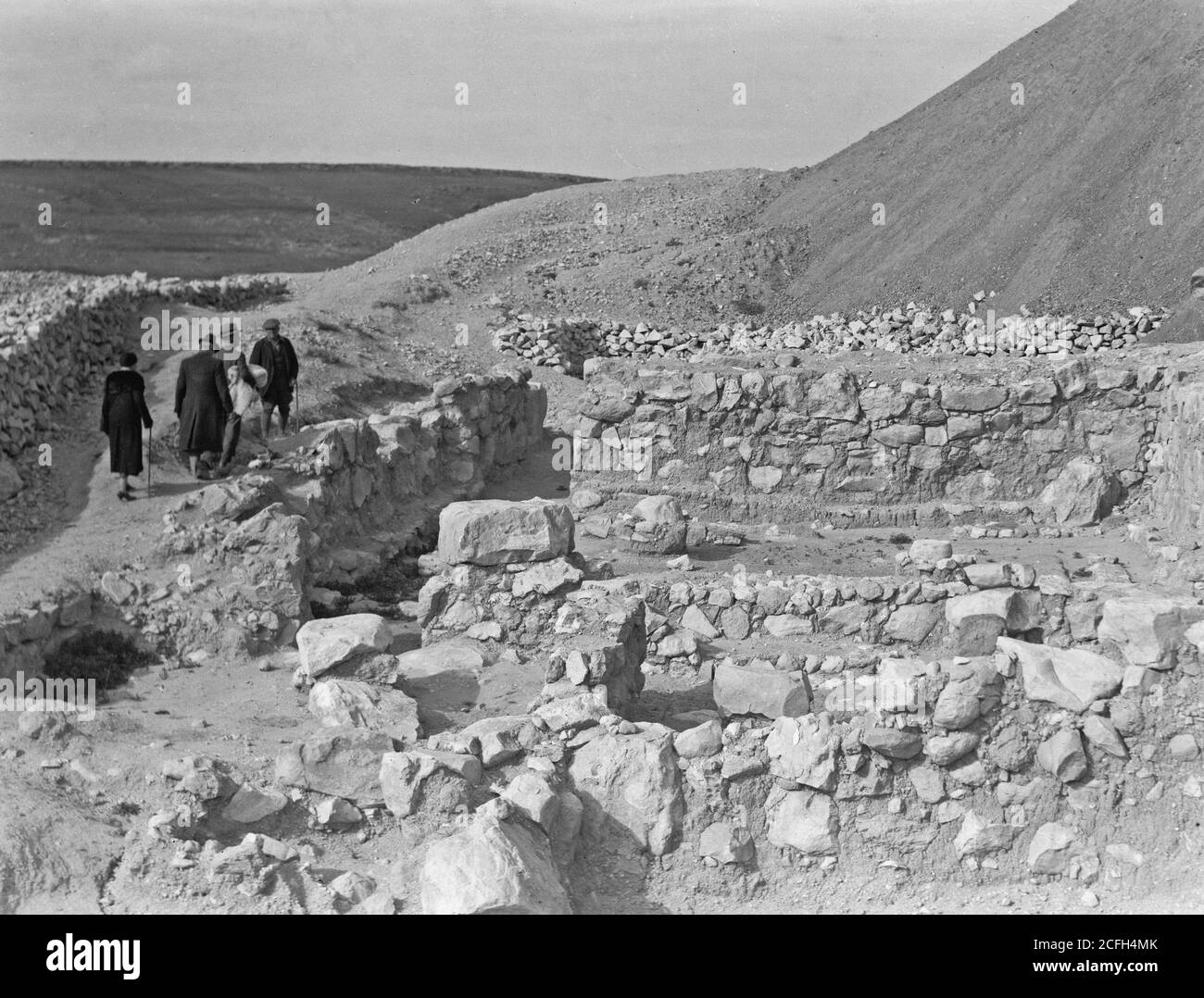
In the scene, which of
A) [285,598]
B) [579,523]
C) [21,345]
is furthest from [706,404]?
[21,345]

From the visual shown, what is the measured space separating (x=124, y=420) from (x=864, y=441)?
24.5ft

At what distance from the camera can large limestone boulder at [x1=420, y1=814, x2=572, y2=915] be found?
571cm

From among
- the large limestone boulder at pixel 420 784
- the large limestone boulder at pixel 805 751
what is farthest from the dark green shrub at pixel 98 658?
the large limestone boulder at pixel 805 751

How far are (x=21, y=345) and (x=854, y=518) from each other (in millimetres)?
8915

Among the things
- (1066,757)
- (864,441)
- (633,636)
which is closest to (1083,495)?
(864,441)

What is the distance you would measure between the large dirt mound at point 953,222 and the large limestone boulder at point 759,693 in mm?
18842

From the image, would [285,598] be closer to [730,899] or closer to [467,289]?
[730,899]

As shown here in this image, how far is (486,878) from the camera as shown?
578 cm

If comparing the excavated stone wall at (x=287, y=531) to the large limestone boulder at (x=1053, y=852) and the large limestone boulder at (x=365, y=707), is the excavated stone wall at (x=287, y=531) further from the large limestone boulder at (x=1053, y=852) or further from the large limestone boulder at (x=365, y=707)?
the large limestone boulder at (x=1053, y=852)

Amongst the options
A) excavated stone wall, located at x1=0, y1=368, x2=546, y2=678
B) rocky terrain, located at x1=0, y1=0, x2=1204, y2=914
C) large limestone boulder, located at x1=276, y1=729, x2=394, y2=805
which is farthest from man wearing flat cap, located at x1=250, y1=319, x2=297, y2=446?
Answer: large limestone boulder, located at x1=276, y1=729, x2=394, y2=805

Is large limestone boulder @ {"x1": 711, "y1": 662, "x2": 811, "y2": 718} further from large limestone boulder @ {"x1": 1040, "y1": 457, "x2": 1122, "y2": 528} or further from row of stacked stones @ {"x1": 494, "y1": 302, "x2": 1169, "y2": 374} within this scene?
row of stacked stones @ {"x1": 494, "y1": 302, "x2": 1169, "y2": 374}

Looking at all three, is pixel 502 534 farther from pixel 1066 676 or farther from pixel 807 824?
pixel 1066 676

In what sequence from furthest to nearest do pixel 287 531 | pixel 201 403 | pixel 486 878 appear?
pixel 201 403
pixel 287 531
pixel 486 878

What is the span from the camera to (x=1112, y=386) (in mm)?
14219
